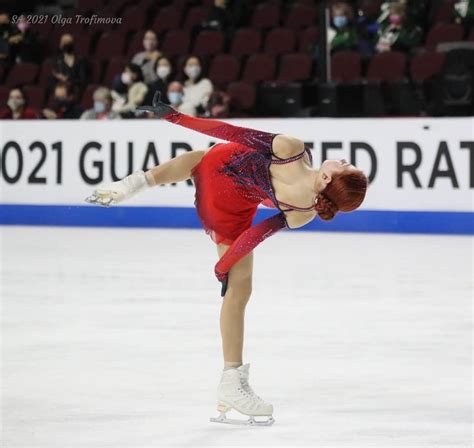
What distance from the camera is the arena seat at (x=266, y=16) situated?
1520 cm

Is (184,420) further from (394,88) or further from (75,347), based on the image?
(394,88)

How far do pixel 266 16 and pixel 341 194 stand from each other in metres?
11.0

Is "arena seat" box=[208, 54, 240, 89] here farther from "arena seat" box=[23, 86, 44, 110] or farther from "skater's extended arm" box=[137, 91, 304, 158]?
"skater's extended arm" box=[137, 91, 304, 158]

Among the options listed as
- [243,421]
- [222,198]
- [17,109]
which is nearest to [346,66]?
[17,109]

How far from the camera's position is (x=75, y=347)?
632cm

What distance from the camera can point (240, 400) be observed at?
4723 millimetres

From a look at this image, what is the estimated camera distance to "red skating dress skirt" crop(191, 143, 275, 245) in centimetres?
477

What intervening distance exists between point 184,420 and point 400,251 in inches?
255

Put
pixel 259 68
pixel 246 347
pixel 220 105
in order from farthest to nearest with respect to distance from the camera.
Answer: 1. pixel 259 68
2. pixel 220 105
3. pixel 246 347

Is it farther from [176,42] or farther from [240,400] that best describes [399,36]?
[240,400]

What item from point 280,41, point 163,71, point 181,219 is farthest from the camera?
point 280,41

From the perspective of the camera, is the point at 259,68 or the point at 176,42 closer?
the point at 259,68

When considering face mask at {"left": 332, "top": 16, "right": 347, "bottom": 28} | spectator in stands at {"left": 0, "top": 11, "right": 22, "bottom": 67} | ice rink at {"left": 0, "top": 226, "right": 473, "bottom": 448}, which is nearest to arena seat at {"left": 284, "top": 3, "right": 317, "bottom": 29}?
face mask at {"left": 332, "top": 16, "right": 347, "bottom": 28}

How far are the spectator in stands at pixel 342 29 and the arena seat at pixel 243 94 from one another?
1.02 metres
